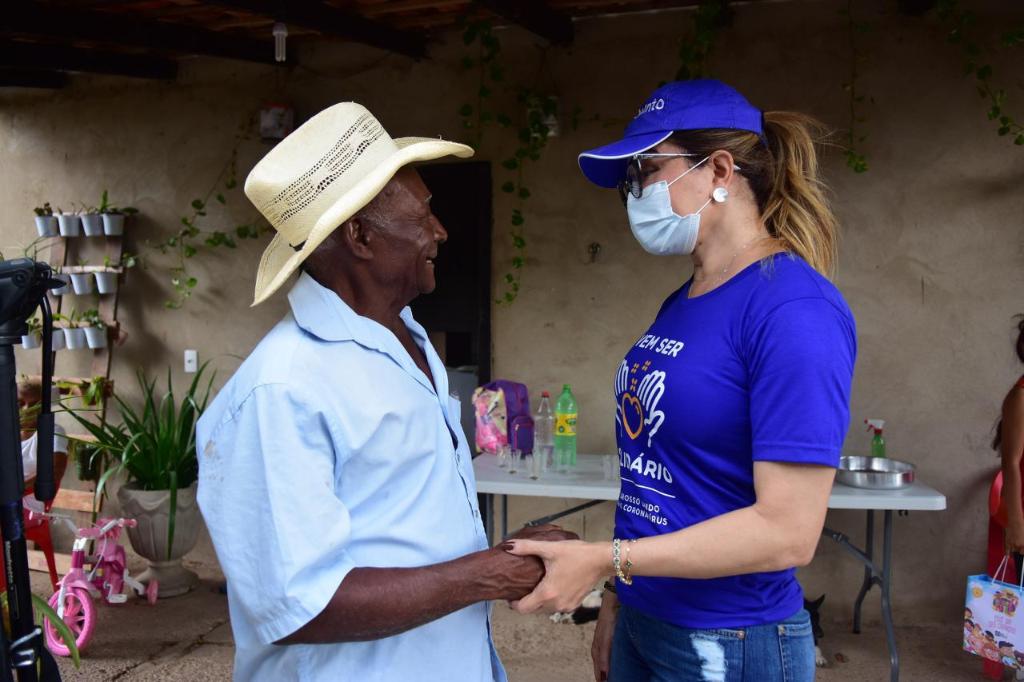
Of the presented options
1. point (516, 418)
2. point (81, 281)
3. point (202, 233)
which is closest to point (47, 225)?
point (81, 281)

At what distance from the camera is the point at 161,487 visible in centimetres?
487

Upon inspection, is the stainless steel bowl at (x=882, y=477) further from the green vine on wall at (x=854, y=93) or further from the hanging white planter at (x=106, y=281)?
the hanging white planter at (x=106, y=281)

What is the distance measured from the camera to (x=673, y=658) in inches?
65.3

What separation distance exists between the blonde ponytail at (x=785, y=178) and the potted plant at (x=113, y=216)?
481 cm

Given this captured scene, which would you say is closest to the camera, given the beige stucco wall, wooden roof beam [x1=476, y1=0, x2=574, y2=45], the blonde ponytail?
the blonde ponytail

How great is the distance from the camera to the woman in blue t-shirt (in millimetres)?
1444

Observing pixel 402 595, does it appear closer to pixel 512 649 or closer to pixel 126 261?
pixel 512 649

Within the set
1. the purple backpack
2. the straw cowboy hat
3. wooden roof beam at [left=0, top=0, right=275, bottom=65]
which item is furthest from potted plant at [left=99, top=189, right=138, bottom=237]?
the straw cowboy hat

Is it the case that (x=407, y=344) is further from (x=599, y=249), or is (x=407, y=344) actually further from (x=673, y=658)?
(x=599, y=249)

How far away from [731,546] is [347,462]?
678mm

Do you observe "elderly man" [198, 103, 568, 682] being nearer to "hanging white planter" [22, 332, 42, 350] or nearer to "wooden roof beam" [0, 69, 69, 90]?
"hanging white planter" [22, 332, 42, 350]

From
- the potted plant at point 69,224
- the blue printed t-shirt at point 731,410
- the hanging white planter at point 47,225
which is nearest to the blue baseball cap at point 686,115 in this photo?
the blue printed t-shirt at point 731,410

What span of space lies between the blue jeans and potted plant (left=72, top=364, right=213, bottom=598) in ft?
12.3

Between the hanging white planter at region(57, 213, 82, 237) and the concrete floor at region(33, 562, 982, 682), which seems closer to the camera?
the concrete floor at region(33, 562, 982, 682)
